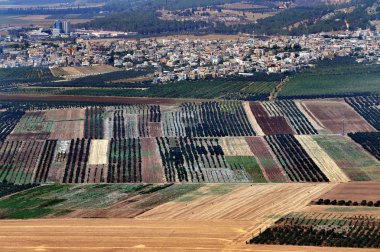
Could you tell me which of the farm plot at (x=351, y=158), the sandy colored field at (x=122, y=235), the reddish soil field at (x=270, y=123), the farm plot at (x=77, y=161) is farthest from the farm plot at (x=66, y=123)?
the sandy colored field at (x=122, y=235)

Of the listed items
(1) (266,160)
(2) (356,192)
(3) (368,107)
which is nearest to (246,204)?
A: (2) (356,192)

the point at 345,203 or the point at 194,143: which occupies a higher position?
the point at 345,203

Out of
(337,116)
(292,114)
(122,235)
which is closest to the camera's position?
(122,235)

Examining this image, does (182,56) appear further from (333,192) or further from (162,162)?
(333,192)

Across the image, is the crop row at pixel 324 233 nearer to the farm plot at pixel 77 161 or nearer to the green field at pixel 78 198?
the green field at pixel 78 198

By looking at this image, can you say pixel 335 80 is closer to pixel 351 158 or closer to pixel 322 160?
pixel 351 158

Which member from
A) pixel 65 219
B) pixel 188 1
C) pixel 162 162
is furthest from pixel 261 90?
pixel 188 1
